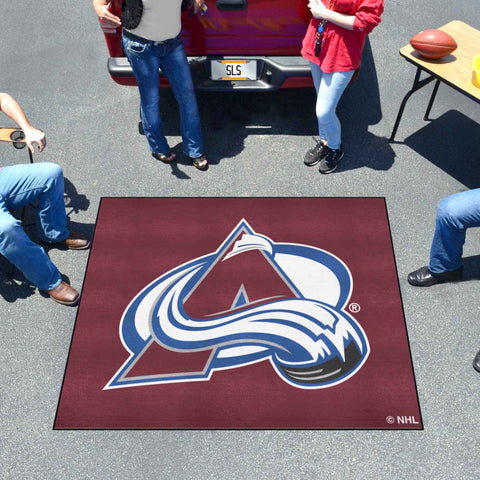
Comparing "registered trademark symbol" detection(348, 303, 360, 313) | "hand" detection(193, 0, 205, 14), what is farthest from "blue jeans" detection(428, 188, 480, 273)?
"hand" detection(193, 0, 205, 14)

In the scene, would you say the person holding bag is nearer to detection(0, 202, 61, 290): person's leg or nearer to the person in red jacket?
the person in red jacket

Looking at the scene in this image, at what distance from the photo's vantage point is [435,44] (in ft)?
11.4

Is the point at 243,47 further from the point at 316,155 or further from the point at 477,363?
the point at 477,363

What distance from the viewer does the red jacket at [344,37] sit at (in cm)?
305

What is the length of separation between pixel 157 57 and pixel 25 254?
150 centimetres

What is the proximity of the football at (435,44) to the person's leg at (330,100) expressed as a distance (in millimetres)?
518

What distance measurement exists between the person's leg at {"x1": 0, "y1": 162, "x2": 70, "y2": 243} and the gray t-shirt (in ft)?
3.32

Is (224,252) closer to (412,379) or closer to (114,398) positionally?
(114,398)

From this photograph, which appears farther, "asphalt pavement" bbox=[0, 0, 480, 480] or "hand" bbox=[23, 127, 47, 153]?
"hand" bbox=[23, 127, 47, 153]

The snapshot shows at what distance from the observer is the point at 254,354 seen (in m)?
3.09

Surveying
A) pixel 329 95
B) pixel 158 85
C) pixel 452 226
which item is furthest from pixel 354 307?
pixel 158 85

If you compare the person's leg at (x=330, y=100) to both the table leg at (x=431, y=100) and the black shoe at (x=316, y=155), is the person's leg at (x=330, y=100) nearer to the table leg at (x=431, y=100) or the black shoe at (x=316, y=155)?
the black shoe at (x=316, y=155)

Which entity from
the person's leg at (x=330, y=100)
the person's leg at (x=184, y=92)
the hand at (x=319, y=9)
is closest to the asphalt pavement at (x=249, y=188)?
the person's leg at (x=184, y=92)

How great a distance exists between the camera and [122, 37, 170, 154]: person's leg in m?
3.34
